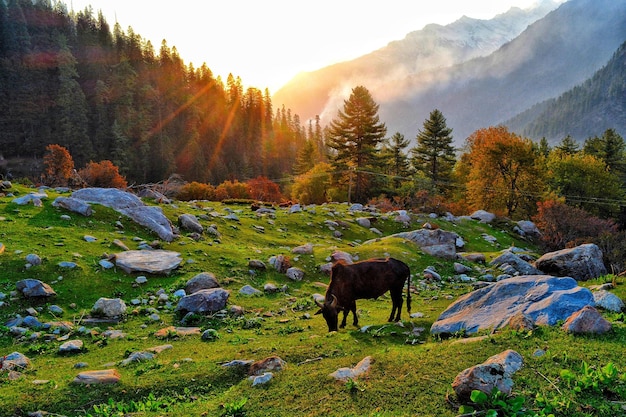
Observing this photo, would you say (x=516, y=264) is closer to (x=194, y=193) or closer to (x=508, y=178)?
(x=194, y=193)

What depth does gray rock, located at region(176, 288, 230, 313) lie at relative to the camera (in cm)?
1201

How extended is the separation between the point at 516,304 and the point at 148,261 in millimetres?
12713

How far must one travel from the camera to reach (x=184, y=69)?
4990 inches

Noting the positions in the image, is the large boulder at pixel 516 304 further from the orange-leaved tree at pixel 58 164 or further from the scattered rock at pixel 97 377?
the orange-leaved tree at pixel 58 164

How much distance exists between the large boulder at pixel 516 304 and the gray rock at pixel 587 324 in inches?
21.9

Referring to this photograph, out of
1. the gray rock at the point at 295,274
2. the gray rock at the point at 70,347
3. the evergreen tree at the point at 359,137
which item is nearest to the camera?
the gray rock at the point at 70,347

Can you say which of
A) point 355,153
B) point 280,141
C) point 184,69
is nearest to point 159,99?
point 184,69

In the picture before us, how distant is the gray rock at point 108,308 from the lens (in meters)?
11.3

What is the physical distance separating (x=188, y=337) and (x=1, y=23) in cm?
12737

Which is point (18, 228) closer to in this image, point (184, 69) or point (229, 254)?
point (229, 254)

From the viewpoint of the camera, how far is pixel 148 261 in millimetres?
14844

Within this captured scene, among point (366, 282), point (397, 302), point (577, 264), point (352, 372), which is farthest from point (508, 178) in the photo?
point (352, 372)

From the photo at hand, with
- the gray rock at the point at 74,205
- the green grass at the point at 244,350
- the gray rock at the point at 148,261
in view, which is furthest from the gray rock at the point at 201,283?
the gray rock at the point at 74,205

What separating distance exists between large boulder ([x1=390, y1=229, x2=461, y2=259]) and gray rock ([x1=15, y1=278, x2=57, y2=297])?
1795 cm
